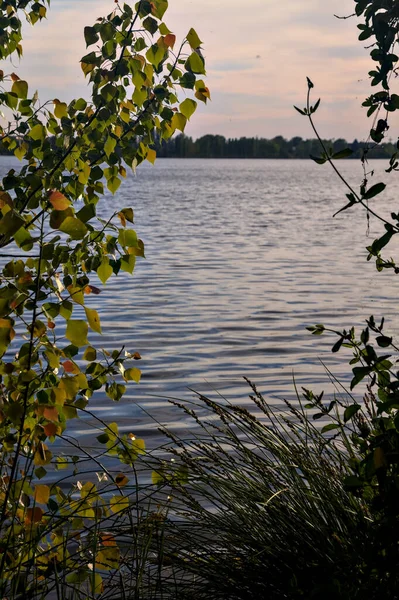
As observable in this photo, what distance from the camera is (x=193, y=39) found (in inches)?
124

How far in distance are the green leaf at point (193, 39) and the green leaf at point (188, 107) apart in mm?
230

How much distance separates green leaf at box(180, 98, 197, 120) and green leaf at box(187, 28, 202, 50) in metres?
0.23

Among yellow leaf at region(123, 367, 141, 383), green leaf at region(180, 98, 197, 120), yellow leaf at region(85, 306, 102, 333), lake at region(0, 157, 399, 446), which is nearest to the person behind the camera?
yellow leaf at region(85, 306, 102, 333)

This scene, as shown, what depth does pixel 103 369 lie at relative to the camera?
3.59 m

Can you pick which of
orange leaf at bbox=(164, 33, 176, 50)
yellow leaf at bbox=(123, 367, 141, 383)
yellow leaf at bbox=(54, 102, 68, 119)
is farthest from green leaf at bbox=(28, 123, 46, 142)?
yellow leaf at bbox=(123, 367, 141, 383)

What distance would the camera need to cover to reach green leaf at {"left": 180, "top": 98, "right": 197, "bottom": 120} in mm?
3363

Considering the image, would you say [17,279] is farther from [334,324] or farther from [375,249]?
[334,324]

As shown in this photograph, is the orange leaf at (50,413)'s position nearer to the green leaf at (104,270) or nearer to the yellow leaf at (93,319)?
the yellow leaf at (93,319)

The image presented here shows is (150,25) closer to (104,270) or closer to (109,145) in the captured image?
(109,145)

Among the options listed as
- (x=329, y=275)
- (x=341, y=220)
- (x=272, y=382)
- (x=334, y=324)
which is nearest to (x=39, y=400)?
(x=272, y=382)

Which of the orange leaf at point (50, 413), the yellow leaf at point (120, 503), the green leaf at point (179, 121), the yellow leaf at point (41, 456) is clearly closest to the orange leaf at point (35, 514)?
the yellow leaf at point (41, 456)

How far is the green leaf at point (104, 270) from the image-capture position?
10.0 feet

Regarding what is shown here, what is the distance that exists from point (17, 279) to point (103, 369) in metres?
0.75

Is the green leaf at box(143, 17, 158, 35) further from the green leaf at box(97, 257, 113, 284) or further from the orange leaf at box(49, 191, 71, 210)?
the orange leaf at box(49, 191, 71, 210)
